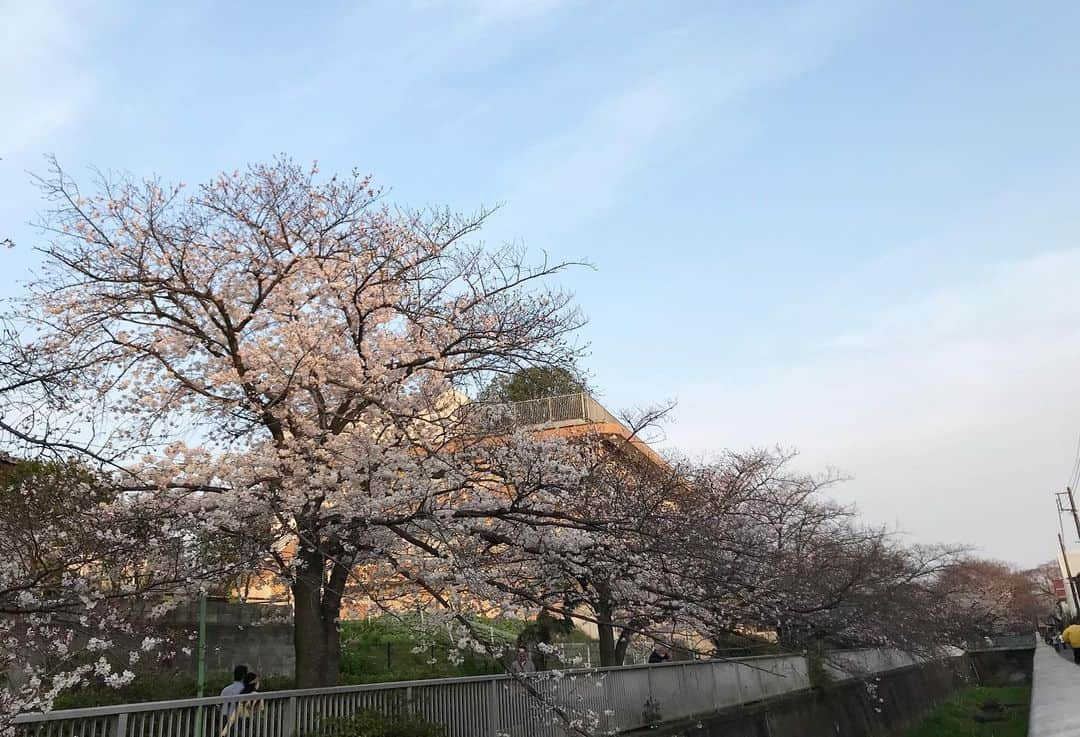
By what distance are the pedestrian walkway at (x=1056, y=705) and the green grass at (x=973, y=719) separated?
1123mm

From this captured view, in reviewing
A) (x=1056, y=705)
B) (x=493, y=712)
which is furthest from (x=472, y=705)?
(x=1056, y=705)

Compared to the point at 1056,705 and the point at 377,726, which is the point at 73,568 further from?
the point at 1056,705

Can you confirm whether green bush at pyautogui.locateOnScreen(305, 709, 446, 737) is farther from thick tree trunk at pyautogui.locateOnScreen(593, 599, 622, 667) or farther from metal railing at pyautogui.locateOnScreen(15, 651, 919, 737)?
thick tree trunk at pyautogui.locateOnScreen(593, 599, 622, 667)

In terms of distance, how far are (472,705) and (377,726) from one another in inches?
92.9

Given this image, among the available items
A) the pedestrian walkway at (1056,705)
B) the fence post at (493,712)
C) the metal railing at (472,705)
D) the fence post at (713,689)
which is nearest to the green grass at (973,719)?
the pedestrian walkway at (1056,705)

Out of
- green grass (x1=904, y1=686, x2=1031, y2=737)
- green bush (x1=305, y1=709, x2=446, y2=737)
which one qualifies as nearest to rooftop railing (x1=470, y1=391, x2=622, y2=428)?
green bush (x1=305, y1=709, x2=446, y2=737)

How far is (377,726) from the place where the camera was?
907 cm

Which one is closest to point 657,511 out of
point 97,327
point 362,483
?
point 362,483

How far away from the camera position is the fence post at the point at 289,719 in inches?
335

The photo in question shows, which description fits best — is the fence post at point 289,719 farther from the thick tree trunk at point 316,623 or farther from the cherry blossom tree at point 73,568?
the thick tree trunk at point 316,623

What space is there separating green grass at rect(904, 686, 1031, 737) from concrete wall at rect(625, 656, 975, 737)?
1.93 feet

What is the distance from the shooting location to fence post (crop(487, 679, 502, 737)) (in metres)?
11.3

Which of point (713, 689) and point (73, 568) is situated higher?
point (73, 568)

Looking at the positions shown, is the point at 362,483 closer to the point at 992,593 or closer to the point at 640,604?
the point at 640,604
